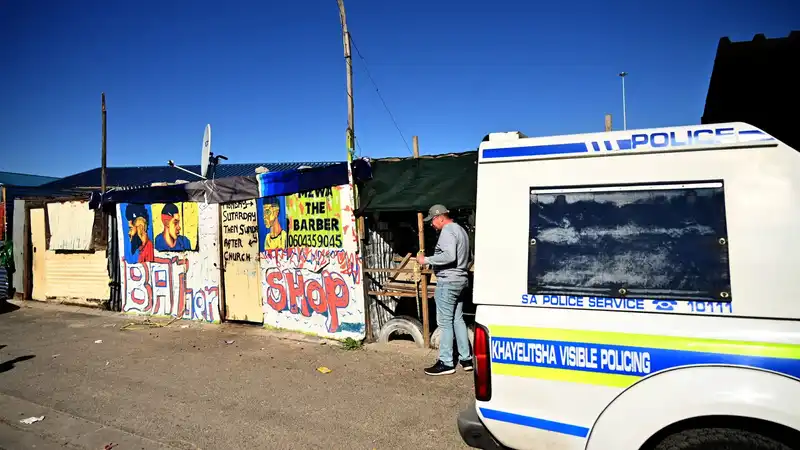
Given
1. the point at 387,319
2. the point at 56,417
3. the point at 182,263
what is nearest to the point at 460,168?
the point at 387,319

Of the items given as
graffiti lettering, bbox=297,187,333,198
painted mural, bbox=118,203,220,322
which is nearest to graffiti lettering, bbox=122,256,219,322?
painted mural, bbox=118,203,220,322

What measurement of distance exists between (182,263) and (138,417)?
5158mm

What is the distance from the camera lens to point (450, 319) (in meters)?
5.67

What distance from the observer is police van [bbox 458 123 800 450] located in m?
2.24

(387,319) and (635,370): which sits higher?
(635,370)

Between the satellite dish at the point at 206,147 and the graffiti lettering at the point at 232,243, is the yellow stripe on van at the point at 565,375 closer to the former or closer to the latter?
the graffiti lettering at the point at 232,243

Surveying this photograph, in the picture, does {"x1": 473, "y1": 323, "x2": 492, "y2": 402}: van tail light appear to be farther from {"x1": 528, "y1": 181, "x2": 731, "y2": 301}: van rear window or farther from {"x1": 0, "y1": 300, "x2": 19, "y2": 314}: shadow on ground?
{"x1": 0, "y1": 300, "x2": 19, "y2": 314}: shadow on ground

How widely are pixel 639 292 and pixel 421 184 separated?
430 centimetres

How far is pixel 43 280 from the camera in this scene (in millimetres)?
12344

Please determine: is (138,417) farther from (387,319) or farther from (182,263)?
(182,263)

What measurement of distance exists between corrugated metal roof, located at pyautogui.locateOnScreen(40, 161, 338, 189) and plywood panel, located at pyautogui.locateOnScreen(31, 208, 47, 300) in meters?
10.6

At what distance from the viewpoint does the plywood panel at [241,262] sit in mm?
8555

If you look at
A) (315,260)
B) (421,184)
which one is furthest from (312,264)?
(421,184)

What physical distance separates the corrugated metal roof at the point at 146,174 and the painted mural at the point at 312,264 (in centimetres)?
1501
